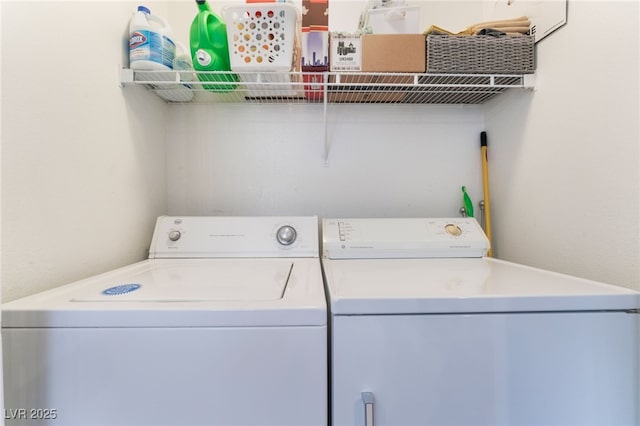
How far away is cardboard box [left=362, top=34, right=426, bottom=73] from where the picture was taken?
1089mm

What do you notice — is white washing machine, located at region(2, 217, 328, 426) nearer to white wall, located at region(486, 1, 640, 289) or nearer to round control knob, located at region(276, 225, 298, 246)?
round control knob, located at region(276, 225, 298, 246)

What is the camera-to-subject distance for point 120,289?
2.37 feet

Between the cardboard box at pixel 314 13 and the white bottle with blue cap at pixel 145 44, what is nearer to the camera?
the white bottle with blue cap at pixel 145 44

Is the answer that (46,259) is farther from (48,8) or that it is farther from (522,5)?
(522,5)

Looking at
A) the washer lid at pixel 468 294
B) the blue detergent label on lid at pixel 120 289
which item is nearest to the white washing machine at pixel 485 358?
the washer lid at pixel 468 294

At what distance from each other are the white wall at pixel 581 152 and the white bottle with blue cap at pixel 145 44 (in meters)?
1.35

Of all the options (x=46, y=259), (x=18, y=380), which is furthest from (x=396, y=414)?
(x=46, y=259)

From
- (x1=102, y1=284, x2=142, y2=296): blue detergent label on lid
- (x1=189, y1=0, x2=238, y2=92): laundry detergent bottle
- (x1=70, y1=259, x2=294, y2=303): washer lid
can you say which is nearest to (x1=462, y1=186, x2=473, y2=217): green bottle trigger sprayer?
(x1=70, y1=259, x2=294, y2=303): washer lid

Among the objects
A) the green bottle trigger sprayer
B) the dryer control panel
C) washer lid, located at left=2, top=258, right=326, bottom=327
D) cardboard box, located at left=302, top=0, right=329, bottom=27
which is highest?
cardboard box, located at left=302, top=0, right=329, bottom=27

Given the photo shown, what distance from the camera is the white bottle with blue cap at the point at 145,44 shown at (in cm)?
103

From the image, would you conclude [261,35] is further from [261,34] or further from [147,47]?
[147,47]

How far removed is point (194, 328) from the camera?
587 mm

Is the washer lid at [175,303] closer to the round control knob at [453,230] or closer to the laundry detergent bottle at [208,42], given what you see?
the round control knob at [453,230]

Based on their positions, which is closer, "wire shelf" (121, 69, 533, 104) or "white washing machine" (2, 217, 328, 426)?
"white washing machine" (2, 217, 328, 426)
